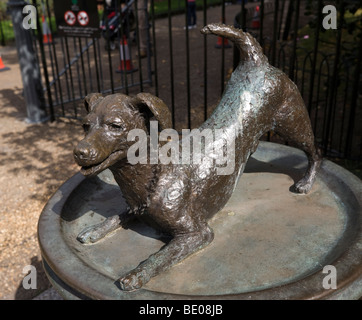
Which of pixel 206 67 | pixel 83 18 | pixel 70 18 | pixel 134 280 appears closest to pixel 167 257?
pixel 134 280

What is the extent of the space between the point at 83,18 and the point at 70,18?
0.77 feet

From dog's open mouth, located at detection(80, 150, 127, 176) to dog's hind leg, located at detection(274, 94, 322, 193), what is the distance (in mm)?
1167

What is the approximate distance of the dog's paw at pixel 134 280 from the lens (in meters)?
2.05

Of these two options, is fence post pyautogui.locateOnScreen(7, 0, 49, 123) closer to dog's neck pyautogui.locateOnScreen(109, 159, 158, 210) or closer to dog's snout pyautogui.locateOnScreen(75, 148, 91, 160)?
dog's neck pyautogui.locateOnScreen(109, 159, 158, 210)

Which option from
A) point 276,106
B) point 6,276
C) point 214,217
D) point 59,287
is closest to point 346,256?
point 214,217

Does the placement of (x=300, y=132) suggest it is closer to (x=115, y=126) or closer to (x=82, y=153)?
(x=115, y=126)

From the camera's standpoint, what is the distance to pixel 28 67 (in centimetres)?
677

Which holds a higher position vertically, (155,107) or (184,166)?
(155,107)

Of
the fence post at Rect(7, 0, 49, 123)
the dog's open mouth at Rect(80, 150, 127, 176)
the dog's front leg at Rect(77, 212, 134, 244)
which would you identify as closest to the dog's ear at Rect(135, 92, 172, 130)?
the dog's open mouth at Rect(80, 150, 127, 176)

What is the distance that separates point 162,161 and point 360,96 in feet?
19.9

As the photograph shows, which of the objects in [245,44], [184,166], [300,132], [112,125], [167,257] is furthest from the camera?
[300,132]

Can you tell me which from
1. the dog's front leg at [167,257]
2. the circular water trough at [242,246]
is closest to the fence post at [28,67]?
the circular water trough at [242,246]
